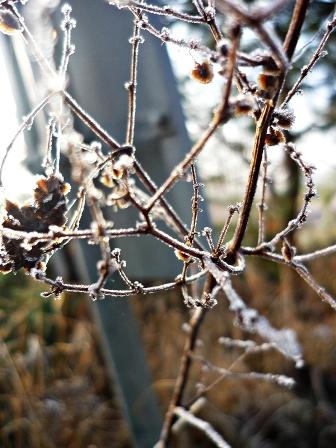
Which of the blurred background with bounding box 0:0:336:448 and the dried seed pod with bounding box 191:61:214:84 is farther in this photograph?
the blurred background with bounding box 0:0:336:448

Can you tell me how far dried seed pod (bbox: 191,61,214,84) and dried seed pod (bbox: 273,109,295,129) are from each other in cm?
8

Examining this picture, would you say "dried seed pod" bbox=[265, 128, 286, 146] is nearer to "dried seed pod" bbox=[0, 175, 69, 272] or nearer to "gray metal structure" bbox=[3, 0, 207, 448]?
"dried seed pod" bbox=[0, 175, 69, 272]

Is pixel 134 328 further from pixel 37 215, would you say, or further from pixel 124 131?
pixel 37 215

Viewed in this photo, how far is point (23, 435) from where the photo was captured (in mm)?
1927

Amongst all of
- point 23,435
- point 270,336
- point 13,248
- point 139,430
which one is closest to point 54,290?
point 13,248

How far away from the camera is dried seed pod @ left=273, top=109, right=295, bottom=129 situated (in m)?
0.53

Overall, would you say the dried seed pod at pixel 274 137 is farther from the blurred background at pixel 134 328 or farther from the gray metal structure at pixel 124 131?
the gray metal structure at pixel 124 131

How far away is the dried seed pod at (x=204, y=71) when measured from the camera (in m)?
0.50

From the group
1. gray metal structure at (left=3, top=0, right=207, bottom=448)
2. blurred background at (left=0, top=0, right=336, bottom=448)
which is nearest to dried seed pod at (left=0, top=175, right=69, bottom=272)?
blurred background at (left=0, top=0, right=336, bottom=448)

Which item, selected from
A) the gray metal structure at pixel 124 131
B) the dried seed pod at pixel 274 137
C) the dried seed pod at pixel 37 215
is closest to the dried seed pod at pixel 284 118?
the dried seed pod at pixel 274 137

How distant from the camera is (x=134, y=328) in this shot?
1.88 m

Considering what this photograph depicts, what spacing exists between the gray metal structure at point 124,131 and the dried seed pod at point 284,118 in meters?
1.11

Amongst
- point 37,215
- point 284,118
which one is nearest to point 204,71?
point 284,118

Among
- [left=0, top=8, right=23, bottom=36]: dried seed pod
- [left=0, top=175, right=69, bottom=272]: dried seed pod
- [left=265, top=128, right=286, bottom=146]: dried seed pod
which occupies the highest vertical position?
[left=0, top=8, right=23, bottom=36]: dried seed pod
